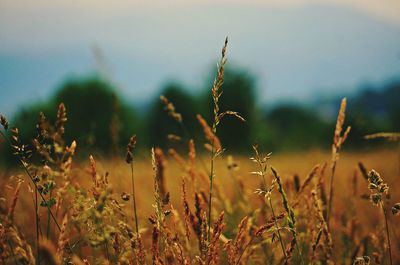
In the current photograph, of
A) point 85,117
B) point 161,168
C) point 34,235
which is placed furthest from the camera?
point 85,117

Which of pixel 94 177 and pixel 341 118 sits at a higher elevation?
pixel 341 118

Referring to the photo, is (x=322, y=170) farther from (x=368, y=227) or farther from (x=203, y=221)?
(x=368, y=227)

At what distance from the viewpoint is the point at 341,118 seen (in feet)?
5.83

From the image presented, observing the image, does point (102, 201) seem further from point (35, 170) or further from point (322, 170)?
point (322, 170)

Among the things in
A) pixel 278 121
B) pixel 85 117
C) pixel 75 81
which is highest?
pixel 75 81

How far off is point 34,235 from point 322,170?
221 cm

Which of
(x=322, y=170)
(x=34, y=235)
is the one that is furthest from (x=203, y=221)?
(x=34, y=235)

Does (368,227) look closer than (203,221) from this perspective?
No

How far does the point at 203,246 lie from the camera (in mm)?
1391

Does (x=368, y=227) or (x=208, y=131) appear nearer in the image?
(x=208, y=131)

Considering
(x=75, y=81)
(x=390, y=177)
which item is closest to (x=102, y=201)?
(x=390, y=177)

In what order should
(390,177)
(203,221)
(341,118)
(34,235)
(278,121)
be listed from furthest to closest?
(278,121) < (390,177) < (34,235) < (341,118) < (203,221)

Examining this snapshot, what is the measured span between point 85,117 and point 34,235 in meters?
45.3

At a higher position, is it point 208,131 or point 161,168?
point 208,131
